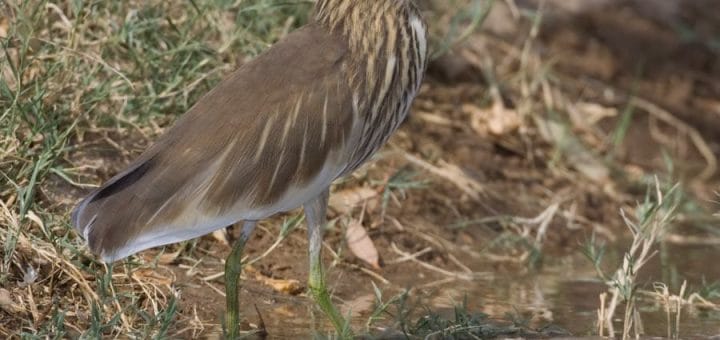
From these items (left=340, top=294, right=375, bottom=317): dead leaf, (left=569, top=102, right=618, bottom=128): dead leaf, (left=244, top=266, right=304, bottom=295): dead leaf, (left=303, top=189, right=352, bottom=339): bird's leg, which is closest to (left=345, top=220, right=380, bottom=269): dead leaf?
(left=340, top=294, right=375, bottom=317): dead leaf

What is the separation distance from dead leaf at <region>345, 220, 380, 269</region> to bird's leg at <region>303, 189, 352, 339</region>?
3.45 feet

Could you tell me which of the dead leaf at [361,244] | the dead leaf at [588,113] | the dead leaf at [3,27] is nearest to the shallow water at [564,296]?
the dead leaf at [361,244]

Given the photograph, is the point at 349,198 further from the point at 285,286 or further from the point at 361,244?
the point at 285,286

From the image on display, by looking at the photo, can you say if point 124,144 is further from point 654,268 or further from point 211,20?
point 654,268

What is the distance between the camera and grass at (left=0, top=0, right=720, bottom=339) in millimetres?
4500

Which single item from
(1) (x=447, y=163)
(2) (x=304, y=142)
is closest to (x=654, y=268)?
(1) (x=447, y=163)

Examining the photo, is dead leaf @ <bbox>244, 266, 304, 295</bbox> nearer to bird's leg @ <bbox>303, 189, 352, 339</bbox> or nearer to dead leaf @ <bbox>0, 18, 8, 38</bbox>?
bird's leg @ <bbox>303, 189, 352, 339</bbox>

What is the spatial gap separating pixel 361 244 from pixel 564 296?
771 millimetres

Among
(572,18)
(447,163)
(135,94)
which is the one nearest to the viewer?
(135,94)

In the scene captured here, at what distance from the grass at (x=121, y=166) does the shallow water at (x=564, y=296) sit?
9 cm

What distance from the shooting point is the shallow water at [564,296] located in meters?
4.91

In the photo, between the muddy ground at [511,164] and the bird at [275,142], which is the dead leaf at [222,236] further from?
the bird at [275,142]

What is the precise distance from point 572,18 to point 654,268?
A: 3.13m

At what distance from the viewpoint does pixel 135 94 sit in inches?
216
